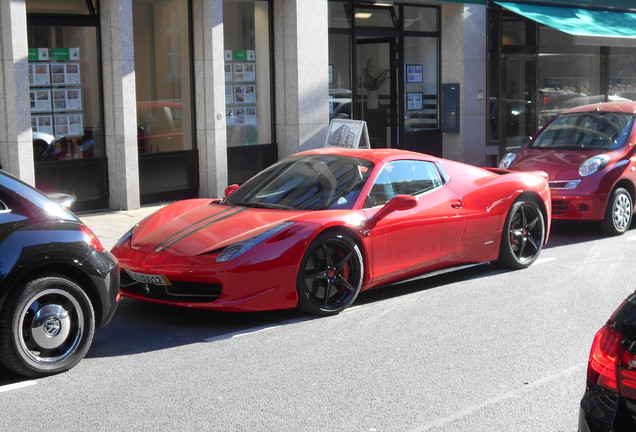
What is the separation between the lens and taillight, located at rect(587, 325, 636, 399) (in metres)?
3.37

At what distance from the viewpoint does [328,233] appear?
7.64 metres

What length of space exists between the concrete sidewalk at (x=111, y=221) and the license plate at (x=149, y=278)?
11.4ft

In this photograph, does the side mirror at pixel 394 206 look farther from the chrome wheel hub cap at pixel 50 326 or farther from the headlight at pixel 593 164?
the headlight at pixel 593 164

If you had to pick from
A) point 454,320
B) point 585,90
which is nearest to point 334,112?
point 585,90

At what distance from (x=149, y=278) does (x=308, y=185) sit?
1742mm

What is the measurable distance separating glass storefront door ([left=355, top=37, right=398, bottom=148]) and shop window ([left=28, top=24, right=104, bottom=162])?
5.87 metres

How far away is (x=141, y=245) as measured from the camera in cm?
775

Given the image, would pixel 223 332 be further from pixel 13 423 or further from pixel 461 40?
pixel 461 40

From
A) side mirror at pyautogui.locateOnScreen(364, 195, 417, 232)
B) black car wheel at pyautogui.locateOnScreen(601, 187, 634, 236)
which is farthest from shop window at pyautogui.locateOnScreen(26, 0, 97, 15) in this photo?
black car wheel at pyautogui.locateOnScreen(601, 187, 634, 236)

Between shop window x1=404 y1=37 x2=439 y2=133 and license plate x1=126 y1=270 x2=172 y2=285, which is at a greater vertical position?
shop window x1=404 y1=37 x2=439 y2=133

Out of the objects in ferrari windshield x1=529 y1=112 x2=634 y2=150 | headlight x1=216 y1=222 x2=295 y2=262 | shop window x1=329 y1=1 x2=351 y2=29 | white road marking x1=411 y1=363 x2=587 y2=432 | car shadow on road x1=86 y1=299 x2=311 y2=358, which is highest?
shop window x1=329 y1=1 x2=351 y2=29

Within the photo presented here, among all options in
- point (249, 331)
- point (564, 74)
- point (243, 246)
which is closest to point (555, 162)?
point (243, 246)

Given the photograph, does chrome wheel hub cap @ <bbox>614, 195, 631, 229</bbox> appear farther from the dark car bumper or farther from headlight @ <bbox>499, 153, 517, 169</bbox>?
the dark car bumper

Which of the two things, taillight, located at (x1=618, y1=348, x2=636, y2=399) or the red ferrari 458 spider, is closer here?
taillight, located at (x1=618, y1=348, x2=636, y2=399)
